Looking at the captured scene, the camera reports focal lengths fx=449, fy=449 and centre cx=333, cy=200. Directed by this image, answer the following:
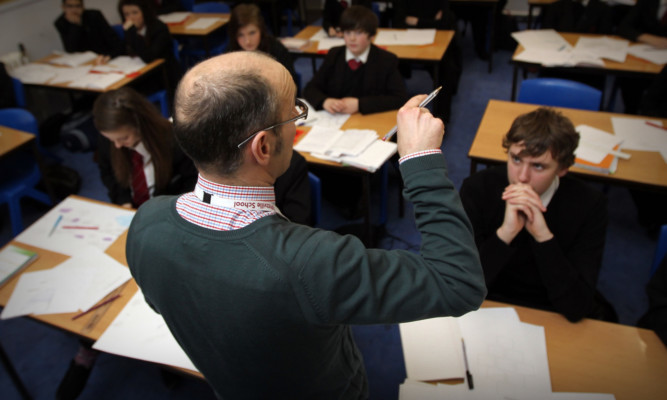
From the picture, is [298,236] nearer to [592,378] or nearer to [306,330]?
[306,330]

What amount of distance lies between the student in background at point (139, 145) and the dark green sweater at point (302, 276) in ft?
4.75

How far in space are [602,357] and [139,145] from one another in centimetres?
214

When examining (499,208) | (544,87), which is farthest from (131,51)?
(499,208)

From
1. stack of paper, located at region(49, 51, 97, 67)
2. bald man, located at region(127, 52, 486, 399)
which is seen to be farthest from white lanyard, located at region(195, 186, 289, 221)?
stack of paper, located at region(49, 51, 97, 67)

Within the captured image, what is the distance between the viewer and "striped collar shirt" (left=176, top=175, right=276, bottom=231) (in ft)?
2.69

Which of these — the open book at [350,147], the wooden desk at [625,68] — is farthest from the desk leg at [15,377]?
the wooden desk at [625,68]

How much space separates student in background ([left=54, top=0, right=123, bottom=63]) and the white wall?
15.6 inches

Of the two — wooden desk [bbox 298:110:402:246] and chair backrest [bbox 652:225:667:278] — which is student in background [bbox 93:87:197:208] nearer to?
wooden desk [bbox 298:110:402:246]

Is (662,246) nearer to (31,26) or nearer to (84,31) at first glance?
(84,31)

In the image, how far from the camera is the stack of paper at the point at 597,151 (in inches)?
89.4

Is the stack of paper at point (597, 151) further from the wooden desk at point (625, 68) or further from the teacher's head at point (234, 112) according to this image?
the teacher's head at point (234, 112)

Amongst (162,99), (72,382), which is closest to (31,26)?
(162,99)

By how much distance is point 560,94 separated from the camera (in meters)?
2.89

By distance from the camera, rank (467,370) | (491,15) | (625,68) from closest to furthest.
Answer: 1. (467,370)
2. (625,68)
3. (491,15)
